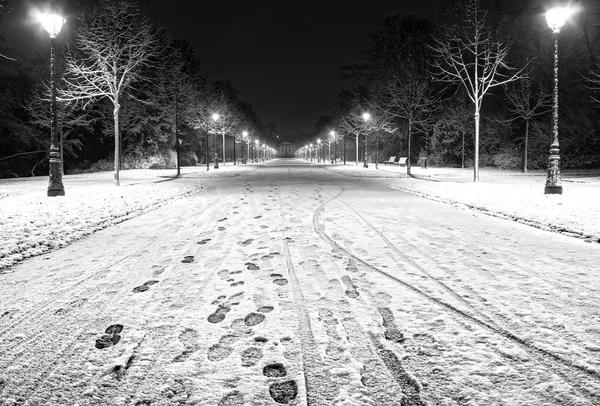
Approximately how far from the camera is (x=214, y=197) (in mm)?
13805

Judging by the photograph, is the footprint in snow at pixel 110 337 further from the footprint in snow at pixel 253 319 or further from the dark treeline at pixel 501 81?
the dark treeline at pixel 501 81

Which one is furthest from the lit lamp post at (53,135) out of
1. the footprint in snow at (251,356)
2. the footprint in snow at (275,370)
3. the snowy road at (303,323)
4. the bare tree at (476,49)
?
the bare tree at (476,49)

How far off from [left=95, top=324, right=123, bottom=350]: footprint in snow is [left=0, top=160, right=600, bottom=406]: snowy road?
0.06 ft

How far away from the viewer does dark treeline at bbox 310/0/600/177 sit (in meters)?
24.0

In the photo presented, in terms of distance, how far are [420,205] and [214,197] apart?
637 centimetres

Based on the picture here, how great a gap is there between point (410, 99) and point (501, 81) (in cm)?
833

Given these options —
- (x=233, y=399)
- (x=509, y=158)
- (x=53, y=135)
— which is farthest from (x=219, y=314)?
(x=509, y=158)

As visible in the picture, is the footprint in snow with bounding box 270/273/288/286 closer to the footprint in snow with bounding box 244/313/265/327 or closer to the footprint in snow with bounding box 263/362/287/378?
the footprint in snow with bounding box 244/313/265/327

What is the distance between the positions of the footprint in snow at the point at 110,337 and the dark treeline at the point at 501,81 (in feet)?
58.3

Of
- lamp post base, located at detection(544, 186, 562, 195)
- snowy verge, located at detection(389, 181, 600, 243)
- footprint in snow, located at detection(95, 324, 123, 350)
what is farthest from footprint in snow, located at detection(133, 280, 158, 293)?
lamp post base, located at detection(544, 186, 562, 195)

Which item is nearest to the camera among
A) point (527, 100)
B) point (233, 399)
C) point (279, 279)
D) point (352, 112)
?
point (233, 399)

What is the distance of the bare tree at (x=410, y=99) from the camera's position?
98.4 feet

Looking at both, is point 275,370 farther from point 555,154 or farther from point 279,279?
point 555,154

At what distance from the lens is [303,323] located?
11.2 ft
